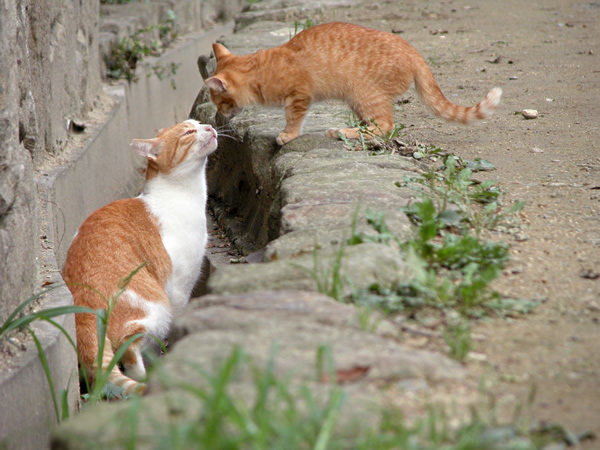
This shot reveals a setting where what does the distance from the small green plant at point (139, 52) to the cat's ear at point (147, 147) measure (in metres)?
2.69

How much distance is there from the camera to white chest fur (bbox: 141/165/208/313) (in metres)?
3.70

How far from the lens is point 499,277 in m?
2.29

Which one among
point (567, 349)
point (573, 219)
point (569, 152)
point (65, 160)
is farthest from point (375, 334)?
point (65, 160)

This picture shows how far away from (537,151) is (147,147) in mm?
2116

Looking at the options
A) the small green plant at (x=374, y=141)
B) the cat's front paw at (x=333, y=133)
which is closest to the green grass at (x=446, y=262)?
the small green plant at (x=374, y=141)

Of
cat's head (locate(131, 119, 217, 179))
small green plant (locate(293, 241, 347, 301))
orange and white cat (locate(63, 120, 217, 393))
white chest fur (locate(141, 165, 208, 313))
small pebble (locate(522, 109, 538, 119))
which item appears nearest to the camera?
small green plant (locate(293, 241, 347, 301))

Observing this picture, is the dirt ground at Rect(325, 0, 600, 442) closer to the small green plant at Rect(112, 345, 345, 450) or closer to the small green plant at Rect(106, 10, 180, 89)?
the small green plant at Rect(112, 345, 345, 450)

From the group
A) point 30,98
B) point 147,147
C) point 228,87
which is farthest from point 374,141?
point 30,98

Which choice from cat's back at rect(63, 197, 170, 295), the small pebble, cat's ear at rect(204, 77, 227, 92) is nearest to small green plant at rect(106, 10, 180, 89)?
cat's ear at rect(204, 77, 227, 92)

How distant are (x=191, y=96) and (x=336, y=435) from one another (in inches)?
292

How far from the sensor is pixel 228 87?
4211mm

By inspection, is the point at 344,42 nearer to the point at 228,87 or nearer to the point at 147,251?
the point at 228,87

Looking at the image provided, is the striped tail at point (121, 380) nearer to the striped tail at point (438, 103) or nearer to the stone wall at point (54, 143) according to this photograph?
the stone wall at point (54, 143)

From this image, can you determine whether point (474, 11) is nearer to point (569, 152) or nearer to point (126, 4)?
point (126, 4)
